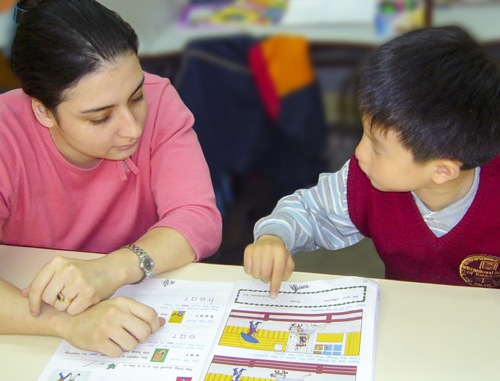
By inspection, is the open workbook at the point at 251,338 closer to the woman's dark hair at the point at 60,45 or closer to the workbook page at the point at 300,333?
the workbook page at the point at 300,333

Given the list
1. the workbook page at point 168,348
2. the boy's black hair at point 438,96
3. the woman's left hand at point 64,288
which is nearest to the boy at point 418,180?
the boy's black hair at point 438,96

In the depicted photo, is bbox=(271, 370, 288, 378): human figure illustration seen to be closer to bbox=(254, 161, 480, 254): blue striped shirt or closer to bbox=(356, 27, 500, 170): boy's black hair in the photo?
bbox=(254, 161, 480, 254): blue striped shirt

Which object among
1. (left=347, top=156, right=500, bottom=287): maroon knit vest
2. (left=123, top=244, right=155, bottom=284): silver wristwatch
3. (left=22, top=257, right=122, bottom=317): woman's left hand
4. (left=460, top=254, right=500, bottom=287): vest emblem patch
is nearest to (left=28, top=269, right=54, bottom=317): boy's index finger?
(left=22, top=257, right=122, bottom=317): woman's left hand

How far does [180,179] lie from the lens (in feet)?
3.63

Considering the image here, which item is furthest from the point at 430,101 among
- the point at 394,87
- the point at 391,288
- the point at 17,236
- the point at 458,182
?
the point at 17,236

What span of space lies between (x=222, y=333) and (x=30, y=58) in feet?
1.90

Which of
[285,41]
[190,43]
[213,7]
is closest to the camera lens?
[190,43]

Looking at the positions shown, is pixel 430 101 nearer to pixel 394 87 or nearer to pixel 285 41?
pixel 394 87

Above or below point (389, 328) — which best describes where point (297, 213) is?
above

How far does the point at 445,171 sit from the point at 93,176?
71cm

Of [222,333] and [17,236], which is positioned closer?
[222,333]

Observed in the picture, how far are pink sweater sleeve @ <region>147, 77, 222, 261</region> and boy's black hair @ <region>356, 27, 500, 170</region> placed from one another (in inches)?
15.1

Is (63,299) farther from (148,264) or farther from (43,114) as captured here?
(43,114)

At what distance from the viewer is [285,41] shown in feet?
7.32
